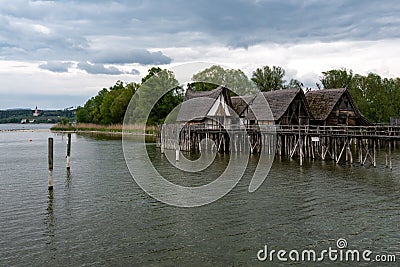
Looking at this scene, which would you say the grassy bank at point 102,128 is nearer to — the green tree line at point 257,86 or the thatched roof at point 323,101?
the green tree line at point 257,86

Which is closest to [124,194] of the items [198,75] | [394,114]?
[394,114]

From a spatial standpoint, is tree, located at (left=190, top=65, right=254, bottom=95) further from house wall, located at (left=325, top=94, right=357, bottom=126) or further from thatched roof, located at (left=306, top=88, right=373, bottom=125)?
house wall, located at (left=325, top=94, right=357, bottom=126)

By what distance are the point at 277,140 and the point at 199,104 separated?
44.7 feet

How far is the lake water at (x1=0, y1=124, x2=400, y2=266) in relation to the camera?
1188cm

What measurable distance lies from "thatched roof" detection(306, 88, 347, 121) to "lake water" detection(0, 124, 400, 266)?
18.3 m

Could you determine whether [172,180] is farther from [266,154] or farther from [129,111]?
[129,111]

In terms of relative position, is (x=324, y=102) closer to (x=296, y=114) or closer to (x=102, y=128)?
(x=296, y=114)

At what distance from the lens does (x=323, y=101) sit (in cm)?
4341

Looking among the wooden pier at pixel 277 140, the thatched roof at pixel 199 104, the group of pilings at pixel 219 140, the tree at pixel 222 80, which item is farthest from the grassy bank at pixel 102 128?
the wooden pier at pixel 277 140
